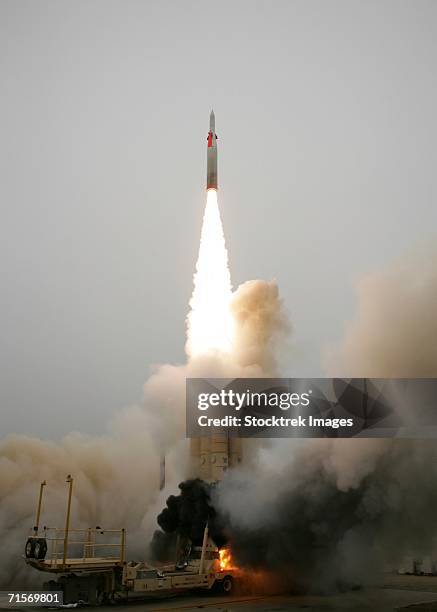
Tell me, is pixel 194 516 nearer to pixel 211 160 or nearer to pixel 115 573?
pixel 115 573

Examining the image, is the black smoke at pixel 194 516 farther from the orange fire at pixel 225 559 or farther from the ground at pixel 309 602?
the ground at pixel 309 602

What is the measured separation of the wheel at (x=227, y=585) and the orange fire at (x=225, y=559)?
1.93 ft

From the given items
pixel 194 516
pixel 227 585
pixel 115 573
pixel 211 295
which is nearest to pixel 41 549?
pixel 115 573

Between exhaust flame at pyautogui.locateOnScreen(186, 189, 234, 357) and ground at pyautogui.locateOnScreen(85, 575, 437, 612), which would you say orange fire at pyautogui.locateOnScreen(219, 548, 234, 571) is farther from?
exhaust flame at pyautogui.locateOnScreen(186, 189, 234, 357)

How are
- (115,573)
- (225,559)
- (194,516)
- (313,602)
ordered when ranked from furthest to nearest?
(194,516) → (225,559) → (313,602) → (115,573)

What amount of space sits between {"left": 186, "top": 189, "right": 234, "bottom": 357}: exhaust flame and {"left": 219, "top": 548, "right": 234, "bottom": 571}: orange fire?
10830mm

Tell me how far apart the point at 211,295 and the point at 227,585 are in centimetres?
1491

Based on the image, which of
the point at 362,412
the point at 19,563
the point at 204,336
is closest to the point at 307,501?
the point at 362,412

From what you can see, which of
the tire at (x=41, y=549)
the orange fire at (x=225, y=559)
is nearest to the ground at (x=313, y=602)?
the orange fire at (x=225, y=559)

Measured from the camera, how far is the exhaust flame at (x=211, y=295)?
3781 cm

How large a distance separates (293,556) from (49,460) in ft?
59.9

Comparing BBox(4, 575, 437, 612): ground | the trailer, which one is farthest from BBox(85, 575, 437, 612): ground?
the trailer

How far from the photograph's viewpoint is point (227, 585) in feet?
97.7

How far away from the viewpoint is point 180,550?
33406mm
